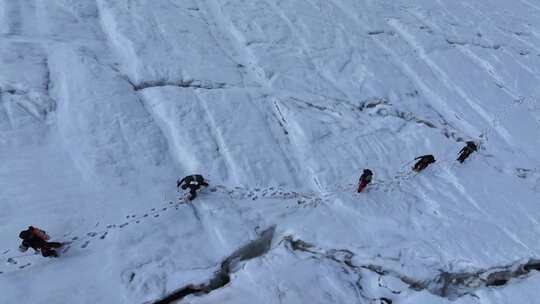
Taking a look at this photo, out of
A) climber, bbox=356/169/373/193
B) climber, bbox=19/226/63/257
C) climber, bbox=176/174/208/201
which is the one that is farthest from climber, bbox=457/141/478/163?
climber, bbox=19/226/63/257

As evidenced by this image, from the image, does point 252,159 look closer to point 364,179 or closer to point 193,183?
point 193,183

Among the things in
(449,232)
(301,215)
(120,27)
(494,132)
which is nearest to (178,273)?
(301,215)

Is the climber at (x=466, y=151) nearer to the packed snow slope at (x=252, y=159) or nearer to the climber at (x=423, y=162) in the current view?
the packed snow slope at (x=252, y=159)

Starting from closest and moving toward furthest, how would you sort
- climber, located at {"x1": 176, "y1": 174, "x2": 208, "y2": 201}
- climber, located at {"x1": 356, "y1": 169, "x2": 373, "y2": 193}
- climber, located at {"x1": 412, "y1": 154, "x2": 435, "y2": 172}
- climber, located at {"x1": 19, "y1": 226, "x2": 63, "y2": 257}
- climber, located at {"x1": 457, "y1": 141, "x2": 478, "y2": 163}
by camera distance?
climber, located at {"x1": 19, "y1": 226, "x2": 63, "y2": 257}, climber, located at {"x1": 176, "y1": 174, "x2": 208, "y2": 201}, climber, located at {"x1": 356, "y1": 169, "x2": 373, "y2": 193}, climber, located at {"x1": 412, "y1": 154, "x2": 435, "y2": 172}, climber, located at {"x1": 457, "y1": 141, "x2": 478, "y2": 163}

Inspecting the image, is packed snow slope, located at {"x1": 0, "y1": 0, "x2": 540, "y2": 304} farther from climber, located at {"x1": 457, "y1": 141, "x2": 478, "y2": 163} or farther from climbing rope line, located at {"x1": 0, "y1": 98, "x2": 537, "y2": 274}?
climber, located at {"x1": 457, "y1": 141, "x2": 478, "y2": 163}

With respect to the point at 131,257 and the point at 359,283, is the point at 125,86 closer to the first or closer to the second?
the point at 131,257

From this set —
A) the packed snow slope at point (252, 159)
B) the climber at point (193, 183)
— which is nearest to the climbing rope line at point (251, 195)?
the packed snow slope at point (252, 159)
